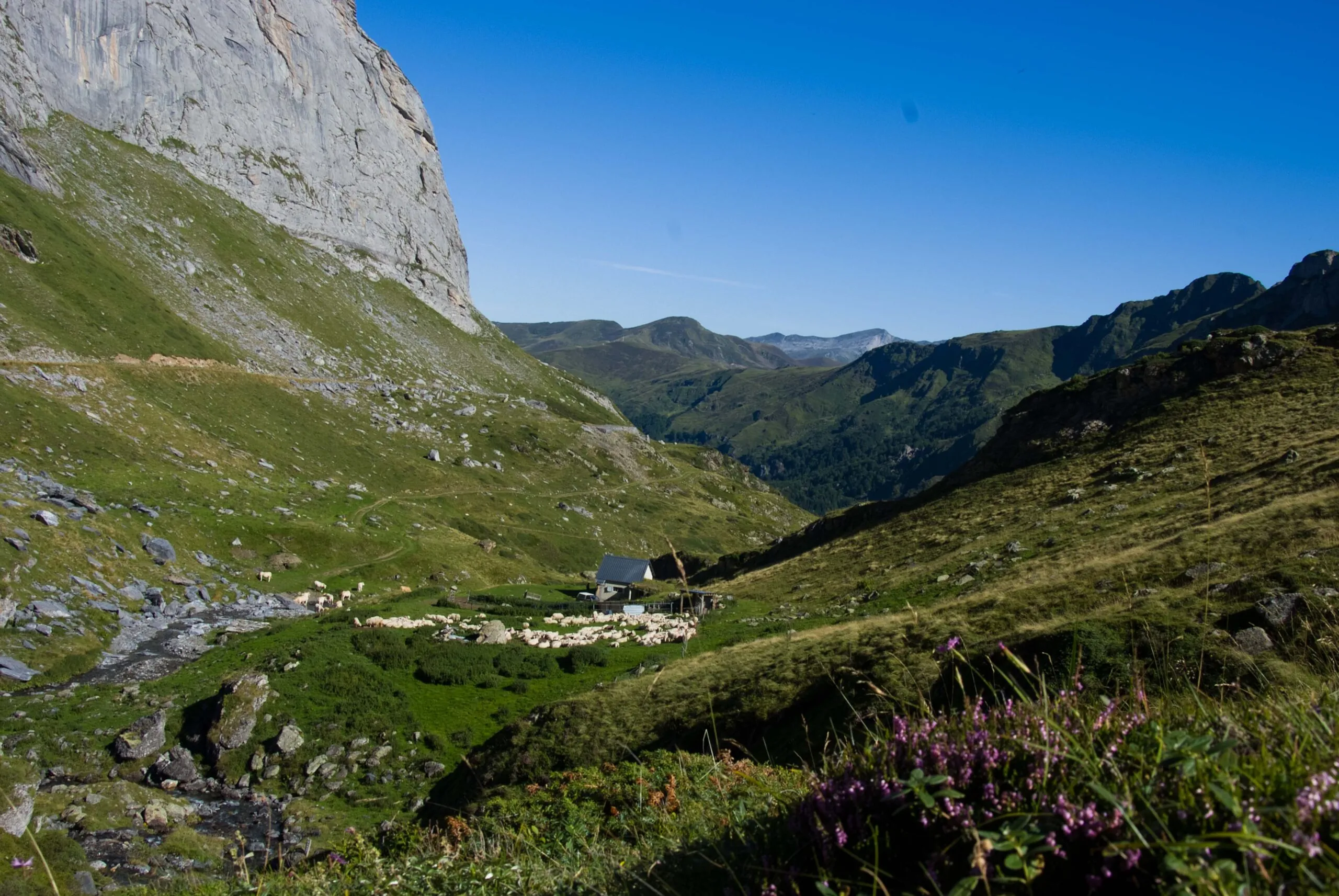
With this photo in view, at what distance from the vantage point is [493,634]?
42.0 metres

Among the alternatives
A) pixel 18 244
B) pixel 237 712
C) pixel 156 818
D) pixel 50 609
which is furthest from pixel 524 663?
pixel 18 244

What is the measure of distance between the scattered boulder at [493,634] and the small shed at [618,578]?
2419cm

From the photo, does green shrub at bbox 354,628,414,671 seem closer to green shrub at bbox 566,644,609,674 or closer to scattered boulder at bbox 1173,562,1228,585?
green shrub at bbox 566,644,609,674

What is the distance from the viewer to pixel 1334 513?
2870 centimetres

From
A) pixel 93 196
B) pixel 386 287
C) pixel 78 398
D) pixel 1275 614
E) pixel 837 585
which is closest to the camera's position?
pixel 1275 614

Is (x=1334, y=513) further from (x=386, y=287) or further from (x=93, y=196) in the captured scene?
(x=386, y=287)

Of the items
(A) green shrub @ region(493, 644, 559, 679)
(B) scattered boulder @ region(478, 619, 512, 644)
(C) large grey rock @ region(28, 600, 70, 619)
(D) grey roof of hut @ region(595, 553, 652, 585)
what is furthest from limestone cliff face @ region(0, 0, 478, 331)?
(A) green shrub @ region(493, 644, 559, 679)

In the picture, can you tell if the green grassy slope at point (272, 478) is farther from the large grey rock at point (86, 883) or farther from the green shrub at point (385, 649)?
the large grey rock at point (86, 883)

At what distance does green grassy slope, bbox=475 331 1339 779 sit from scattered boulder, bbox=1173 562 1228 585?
0.49ft

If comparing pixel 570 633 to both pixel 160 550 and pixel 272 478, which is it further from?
pixel 272 478

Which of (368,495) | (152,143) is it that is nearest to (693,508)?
(368,495)

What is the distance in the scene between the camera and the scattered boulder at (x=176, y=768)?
27.3 m

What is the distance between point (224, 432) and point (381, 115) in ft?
448

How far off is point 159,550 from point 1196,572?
2227 inches
